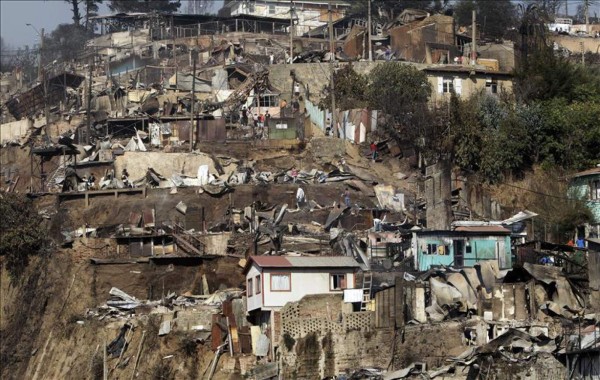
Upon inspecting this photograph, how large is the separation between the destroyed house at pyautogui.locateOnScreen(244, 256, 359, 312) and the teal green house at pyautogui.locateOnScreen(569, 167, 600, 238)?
9.97 m

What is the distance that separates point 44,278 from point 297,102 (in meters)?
15.2

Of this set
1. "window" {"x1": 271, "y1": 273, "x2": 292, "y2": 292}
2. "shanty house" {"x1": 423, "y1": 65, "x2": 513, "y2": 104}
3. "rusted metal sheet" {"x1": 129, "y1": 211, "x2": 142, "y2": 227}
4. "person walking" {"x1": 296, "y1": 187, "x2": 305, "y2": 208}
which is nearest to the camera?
"window" {"x1": 271, "y1": 273, "x2": 292, "y2": 292}

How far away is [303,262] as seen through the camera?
4609cm

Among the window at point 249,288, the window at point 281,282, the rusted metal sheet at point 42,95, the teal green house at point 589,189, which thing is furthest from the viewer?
the rusted metal sheet at point 42,95

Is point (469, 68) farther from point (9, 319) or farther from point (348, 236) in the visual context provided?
point (9, 319)

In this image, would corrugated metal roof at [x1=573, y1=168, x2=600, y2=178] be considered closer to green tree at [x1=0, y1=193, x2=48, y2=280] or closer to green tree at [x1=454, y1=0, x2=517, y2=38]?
green tree at [x1=0, y1=193, x2=48, y2=280]

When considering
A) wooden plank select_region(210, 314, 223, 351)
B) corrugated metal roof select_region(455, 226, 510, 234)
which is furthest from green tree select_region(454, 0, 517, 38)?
wooden plank select_region(210, 314, 223, 351)

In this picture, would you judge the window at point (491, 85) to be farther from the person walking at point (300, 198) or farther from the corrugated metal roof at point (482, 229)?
the corrugated metal roof at point (482, 229)

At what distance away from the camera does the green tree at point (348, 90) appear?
62.8 meters

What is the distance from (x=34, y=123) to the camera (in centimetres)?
7106

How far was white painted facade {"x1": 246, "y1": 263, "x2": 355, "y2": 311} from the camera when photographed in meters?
45.4

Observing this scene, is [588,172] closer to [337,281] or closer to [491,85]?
[337,281]

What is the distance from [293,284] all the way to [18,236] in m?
13.4

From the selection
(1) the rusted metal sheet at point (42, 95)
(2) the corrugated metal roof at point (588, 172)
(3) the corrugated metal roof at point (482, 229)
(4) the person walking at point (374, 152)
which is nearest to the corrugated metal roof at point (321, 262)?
(3) the corrugated metal roof at point (482, 229)
